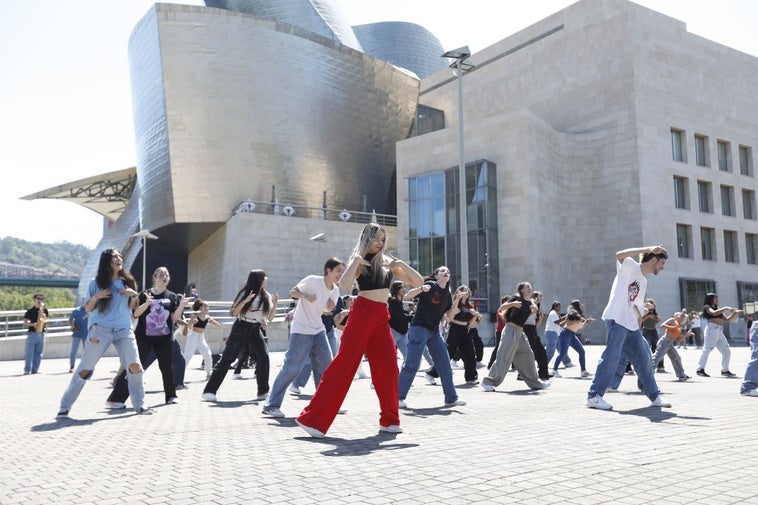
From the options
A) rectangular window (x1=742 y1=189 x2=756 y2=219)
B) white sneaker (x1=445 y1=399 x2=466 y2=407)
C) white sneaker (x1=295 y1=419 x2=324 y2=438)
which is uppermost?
rectangular window (x1=742 y1=189 x2=756 y2=219)

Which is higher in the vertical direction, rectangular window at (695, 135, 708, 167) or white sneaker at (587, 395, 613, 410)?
rectangular window at (695, 135, 708, 167)

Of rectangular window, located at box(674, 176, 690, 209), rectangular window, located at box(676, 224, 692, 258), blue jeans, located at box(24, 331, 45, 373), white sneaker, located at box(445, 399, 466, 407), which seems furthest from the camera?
rectangular window, located at box(674, 176, 690, 209)

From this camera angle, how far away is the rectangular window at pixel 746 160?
126ft

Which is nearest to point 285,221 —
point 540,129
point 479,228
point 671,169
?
point 479,228

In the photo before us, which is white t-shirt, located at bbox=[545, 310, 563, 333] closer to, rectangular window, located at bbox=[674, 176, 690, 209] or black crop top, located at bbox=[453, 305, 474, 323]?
black crop top, located at bbox=[453, 305, 474, 323]

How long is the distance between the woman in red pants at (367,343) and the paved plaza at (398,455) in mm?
228

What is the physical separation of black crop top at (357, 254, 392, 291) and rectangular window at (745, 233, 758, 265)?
126 ft

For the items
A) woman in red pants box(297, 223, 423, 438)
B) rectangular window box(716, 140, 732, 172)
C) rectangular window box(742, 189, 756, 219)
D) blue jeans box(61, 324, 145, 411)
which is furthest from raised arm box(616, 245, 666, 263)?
rectangular window box(742, 189, 756, 219)

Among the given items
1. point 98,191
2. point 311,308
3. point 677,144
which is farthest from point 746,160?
point 98,191

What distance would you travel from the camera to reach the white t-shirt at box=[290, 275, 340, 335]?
7008 mm

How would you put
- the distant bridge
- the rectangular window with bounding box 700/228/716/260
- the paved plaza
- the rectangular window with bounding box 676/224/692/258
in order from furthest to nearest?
the distant bridge < the rectangular window with bounding box 700/228/716/260 < the rectangular window with bounding box 676/224/692/258 < the paved plaza

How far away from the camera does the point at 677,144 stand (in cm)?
3556

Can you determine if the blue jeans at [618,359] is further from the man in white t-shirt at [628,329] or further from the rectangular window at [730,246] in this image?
the rectangular window at [730,246]

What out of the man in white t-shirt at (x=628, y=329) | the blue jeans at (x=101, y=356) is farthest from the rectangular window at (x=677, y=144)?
the blue jeans at (x=101, y=356)
